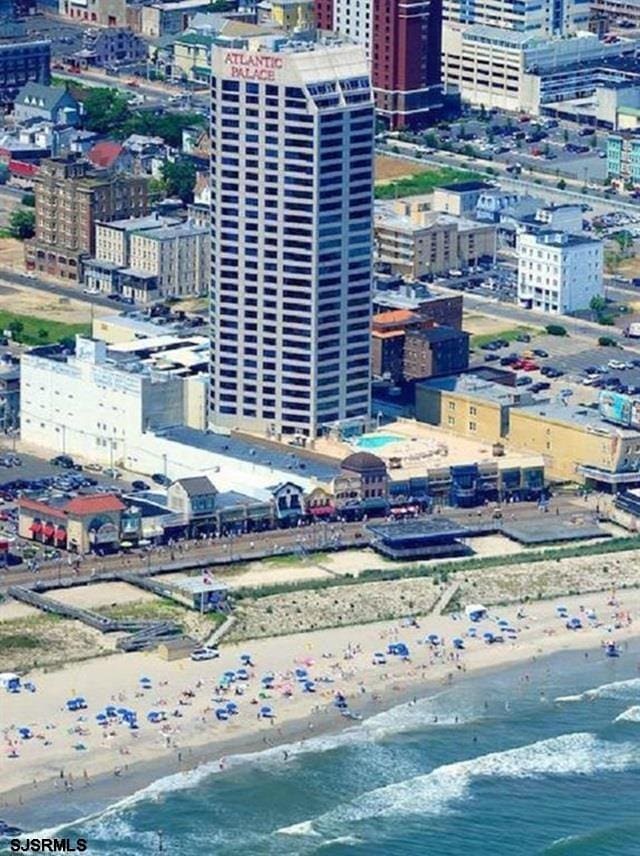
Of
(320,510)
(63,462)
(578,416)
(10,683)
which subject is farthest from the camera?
(578,416)

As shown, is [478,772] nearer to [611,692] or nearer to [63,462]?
[611,692]

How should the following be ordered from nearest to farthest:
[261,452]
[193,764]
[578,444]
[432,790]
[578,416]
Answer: [432,790] < [193,764] < [261,452] < [578,444] < [578,416]

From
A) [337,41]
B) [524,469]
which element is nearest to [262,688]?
[524,469]

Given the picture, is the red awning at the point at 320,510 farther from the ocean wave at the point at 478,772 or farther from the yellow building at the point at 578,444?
the ocean wave at the point at 478,772

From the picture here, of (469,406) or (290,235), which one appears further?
(469,406)

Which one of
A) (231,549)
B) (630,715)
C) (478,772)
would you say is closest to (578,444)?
(231,549)

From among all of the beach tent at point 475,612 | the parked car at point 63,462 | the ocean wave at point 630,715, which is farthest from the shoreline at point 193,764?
the parked car at point 63,462

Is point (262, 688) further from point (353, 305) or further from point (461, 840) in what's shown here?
point (353, 305)
